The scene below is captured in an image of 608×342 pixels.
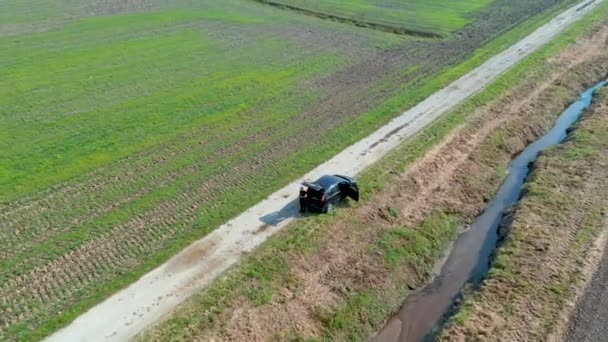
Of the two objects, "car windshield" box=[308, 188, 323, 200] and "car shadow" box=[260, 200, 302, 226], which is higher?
"car windshield" box=[308, 188, 323, 200]

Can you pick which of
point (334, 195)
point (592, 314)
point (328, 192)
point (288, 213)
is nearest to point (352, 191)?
point (334, 195)

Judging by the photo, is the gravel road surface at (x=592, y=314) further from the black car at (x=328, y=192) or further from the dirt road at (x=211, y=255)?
the dirt road at (x=211, y=255)

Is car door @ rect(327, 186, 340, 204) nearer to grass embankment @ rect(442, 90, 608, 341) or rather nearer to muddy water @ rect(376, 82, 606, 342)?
muddy water @ rect(376, 82, 606, 342)

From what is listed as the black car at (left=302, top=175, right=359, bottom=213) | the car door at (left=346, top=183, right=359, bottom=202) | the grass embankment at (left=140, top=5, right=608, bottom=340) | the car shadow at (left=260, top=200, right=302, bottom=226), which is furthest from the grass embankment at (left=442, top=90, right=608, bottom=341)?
the car shadow at (left=260, top=200, right=302, bottom=226)

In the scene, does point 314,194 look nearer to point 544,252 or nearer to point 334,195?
point 334,195

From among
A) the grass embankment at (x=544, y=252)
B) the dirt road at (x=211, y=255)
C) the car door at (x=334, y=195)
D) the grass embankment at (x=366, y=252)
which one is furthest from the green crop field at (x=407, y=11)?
the car door at (x=334, y=195)

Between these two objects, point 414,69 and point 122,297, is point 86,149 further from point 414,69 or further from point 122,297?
point 414,69
